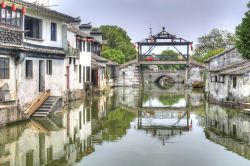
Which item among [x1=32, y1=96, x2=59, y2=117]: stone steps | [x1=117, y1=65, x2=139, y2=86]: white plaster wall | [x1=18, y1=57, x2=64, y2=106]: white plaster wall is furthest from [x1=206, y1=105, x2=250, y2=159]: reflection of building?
[x1=117, y1=65, x2=139, y2=86]: white plaster wall

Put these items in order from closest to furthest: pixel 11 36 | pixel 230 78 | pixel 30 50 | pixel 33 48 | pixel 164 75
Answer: pixel 11 36
pixel 30 50
pixel 33 48
pixel 230 78
pixel 164 75

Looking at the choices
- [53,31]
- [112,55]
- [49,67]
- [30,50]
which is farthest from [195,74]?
[30,50]

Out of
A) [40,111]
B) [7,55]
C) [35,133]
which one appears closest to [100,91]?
[40,111]

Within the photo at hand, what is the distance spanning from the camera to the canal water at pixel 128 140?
14.5 meters

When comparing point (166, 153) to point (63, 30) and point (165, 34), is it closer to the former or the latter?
point (63, 30)

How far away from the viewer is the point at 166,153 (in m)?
15.6

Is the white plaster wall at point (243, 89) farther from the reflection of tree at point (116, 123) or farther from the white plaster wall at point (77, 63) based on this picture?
the white plaster wall at point (77, 63)

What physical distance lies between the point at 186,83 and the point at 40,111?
4827 centimetres

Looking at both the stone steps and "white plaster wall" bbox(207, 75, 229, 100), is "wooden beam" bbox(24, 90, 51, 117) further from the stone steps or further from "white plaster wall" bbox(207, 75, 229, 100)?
"white plaster wall" bbox(207, 75, 229, 100)

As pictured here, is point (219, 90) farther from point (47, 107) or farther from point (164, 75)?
point (164, 75)

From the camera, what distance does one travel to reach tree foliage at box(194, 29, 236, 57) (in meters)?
91.2

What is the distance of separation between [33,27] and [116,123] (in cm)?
912

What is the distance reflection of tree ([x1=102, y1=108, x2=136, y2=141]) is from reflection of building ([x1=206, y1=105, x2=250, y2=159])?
4.29 m

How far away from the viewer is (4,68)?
23.2 metres
